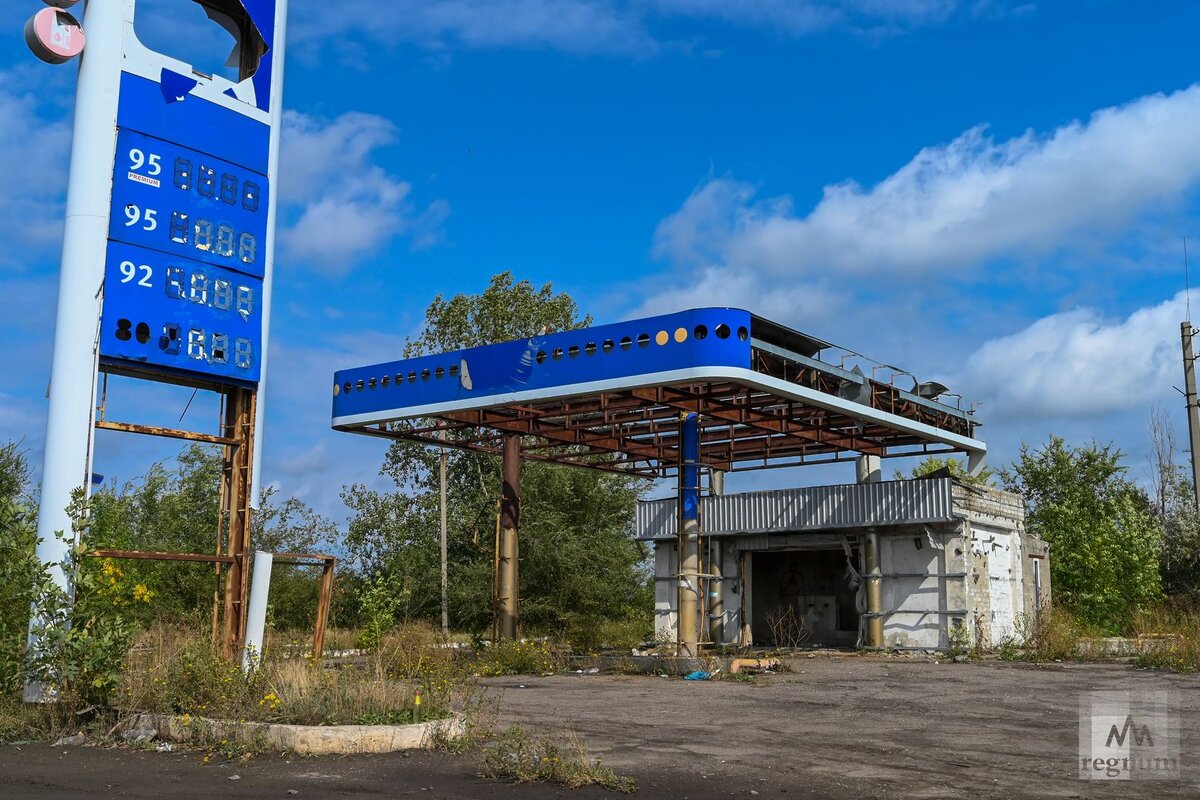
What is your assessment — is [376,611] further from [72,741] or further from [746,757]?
[746,757]

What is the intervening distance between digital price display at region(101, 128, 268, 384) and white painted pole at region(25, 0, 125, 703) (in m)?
0.21

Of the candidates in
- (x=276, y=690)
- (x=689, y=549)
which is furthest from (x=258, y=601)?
(x=689, y=549)

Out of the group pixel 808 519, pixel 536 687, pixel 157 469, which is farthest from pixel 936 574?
pixel 157 469

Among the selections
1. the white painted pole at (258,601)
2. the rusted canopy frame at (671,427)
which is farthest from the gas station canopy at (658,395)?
the white painted pole at (258,601)

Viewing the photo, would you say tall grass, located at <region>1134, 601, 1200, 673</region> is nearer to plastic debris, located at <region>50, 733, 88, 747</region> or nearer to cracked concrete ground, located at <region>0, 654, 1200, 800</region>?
cracked concrete ground, located at <region>0, 654, 1200, 800</region>

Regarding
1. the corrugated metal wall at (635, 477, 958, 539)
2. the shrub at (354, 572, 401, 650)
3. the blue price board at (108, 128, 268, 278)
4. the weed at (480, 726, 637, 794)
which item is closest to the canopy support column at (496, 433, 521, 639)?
the corrugated metal wall at (635, 477, 958, 539)

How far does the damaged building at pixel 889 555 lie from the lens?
28641 millimetres

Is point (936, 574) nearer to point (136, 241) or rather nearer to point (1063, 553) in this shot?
point (1063, 553)

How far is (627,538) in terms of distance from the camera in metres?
44.5

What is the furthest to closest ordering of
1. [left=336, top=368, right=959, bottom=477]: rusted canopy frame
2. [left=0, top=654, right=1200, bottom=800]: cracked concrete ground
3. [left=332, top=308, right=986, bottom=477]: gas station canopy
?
[left=336, top=368, right=959, bottom=477]: rusted canopy frame → [left=332, top=308, right=986, bottom=477]: gas station canopy → [left=0, top=654, right=1200, bottom=800]: cracked concrete ground

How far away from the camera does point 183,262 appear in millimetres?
15875

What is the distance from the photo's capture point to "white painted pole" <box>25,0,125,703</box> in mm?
14133

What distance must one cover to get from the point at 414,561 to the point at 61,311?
32.1m

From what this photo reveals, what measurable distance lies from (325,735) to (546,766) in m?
2.47
